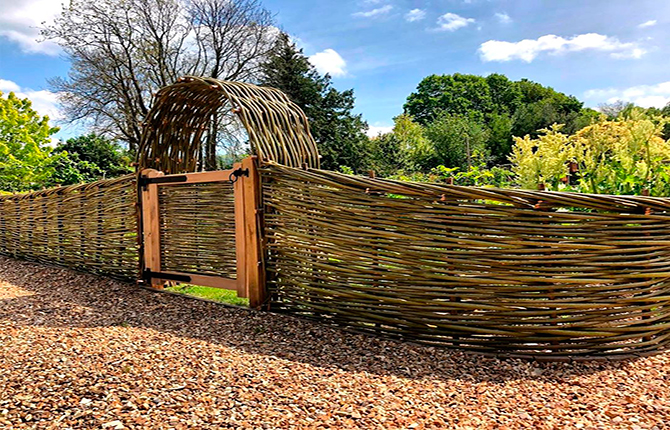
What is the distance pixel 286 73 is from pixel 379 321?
20089mm

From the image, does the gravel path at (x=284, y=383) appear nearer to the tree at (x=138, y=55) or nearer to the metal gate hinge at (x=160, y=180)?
the metal gate hinge at (x=160, y=180)

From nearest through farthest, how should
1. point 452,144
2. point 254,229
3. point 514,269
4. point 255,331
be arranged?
point 514,269 < point 255,331 < point 254,229 < point 452,144

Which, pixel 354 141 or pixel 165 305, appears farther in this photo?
pixel 354 141

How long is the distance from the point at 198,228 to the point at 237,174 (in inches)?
36.3

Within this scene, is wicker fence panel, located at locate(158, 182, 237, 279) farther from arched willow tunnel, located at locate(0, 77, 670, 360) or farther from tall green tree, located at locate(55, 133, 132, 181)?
tall green tree, located at locate(55, 133, 132, 181)

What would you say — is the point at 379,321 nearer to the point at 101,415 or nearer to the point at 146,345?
the point at 146,345

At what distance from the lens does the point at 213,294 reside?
4969 millimetres

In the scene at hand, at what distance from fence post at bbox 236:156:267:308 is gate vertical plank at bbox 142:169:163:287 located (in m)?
1.52

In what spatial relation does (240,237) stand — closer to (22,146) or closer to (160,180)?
(160,180)

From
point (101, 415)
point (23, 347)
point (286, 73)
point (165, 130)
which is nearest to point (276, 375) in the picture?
point (101, 415)

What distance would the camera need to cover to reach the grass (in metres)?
4.57

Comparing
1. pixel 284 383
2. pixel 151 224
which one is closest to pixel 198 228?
pixel 151 224

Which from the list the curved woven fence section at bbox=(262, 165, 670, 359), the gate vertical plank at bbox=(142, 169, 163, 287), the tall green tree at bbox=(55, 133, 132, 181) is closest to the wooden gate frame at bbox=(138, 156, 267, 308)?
the gate vertical plank at bbox=(142, 169, 163, 287)

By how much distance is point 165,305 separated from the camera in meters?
4.44
